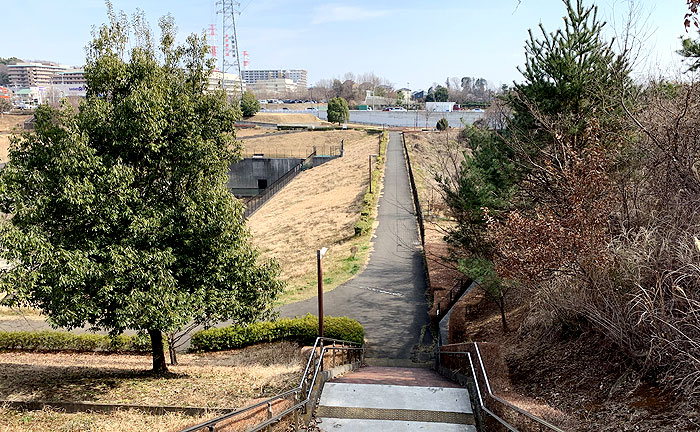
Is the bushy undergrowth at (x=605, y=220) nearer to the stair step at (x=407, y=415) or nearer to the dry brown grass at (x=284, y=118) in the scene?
the stair step at (x=407, y=415)

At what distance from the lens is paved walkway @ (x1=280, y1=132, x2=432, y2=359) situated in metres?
16.9

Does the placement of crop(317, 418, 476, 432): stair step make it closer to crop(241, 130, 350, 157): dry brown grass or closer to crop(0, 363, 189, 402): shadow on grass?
crop(0, 363, 189, 402): shadow on grass

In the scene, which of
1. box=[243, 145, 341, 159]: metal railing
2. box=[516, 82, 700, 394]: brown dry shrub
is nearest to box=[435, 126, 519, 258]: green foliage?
box=[516, 82, 700, 394]: brown dry shrub

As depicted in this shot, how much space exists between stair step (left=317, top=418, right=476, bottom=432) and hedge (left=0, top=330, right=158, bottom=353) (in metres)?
9.96

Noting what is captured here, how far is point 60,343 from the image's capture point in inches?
634

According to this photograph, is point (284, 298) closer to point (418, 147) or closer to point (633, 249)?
point (633, 249)

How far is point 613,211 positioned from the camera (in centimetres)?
960

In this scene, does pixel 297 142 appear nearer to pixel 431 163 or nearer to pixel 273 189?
pixel 273 189

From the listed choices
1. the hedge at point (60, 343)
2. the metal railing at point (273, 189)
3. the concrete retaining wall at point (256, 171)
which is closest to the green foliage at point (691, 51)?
the hedge at point (60, 343)

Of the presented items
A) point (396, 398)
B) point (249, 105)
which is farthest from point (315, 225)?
point (249, 105)

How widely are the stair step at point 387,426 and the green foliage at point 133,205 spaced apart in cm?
351

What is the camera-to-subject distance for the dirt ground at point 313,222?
2433cm

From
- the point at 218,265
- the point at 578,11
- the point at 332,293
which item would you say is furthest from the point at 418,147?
the point at 218,265

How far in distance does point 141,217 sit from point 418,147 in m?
53.3
